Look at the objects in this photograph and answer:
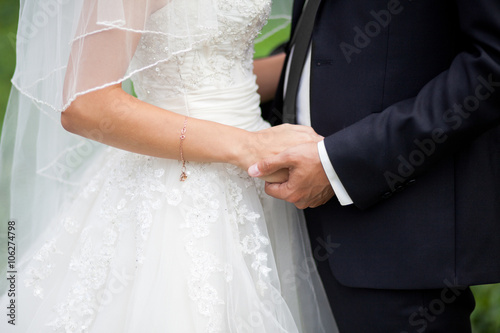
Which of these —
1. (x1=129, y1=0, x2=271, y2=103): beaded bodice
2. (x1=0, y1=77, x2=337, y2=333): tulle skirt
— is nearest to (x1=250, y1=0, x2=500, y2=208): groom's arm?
(x1=0, y1=77, x2=337, y2=333): tulle skirt

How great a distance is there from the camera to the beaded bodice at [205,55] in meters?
1.36

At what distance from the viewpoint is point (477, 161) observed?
133cm

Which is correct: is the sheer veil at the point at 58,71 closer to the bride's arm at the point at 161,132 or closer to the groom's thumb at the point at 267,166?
the bride's arm at the point at 161,132

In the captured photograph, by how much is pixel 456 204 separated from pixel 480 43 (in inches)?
16.2

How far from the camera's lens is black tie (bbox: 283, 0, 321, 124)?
147 centimetres

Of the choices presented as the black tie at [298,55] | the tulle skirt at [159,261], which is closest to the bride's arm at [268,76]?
the black tie at [298,55]

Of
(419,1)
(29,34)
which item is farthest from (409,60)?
(29,34)

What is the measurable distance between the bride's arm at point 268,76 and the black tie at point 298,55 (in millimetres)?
396

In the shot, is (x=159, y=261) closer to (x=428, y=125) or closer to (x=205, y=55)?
(x=205, y=55)

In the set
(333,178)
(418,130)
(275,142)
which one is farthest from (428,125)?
(275,142)

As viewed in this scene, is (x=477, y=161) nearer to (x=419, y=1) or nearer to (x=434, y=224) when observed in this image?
(x=434, y=224)

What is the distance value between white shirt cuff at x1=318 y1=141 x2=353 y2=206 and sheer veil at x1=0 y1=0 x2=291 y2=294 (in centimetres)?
42

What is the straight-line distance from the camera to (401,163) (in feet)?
4.20

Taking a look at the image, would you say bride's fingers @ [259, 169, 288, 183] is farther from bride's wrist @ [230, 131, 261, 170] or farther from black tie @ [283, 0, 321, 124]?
black tie @ [283, 0, 321, 124]
